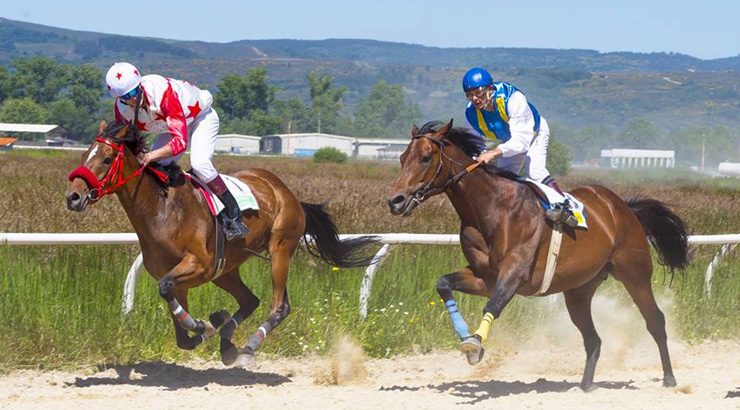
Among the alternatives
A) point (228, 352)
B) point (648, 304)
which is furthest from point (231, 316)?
point (648, 304)

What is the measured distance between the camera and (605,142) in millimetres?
88312

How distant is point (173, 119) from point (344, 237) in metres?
2.12

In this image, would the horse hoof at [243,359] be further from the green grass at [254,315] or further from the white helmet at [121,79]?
the white helmet at [121,79]

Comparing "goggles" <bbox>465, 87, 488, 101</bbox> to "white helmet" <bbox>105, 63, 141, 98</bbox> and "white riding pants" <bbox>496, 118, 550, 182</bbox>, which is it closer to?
"white riding pants" <bbox>496, 118, 550, 182</bbox>

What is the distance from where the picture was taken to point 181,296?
24.9ft

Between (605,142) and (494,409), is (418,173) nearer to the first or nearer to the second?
(494,409)

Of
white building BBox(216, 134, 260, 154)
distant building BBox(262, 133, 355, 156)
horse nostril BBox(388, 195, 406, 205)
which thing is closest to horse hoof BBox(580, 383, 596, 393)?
horse nostril BBox(388, 195, 406, 205)

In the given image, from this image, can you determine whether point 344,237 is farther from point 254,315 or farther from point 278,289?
point 278,289

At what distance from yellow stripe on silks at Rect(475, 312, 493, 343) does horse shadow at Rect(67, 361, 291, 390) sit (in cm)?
147

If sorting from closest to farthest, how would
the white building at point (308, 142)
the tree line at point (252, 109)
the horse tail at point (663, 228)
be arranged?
the horse tail at point (663, 228), the tree line at point (252, 109), the white building at point (308, 142)

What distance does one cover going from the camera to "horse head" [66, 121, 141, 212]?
6.77m

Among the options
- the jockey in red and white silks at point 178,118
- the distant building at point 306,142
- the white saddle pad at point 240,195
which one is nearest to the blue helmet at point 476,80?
the white saddle pad at point 240,195

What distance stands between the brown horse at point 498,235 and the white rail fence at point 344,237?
1630 millimetres

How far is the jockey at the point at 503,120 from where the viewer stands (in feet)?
24.3
